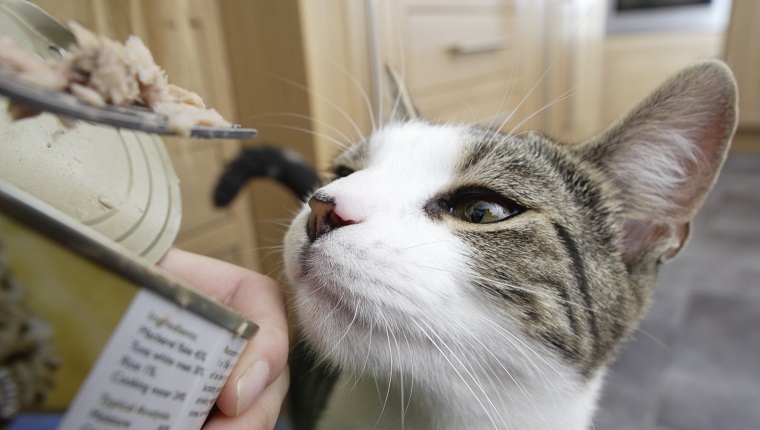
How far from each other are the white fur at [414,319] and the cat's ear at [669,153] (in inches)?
7.9

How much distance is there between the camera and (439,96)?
62.7 inches

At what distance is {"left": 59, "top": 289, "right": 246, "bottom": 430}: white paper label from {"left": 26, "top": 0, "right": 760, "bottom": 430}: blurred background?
248mm

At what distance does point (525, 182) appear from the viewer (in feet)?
1.85

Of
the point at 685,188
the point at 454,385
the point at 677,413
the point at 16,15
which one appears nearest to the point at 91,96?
the point at 16,15

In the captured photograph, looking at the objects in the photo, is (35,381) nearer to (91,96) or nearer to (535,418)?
(91,96)

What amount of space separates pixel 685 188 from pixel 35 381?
0.66 m

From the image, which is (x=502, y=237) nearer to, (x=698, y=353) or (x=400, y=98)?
(x=400, y=98)

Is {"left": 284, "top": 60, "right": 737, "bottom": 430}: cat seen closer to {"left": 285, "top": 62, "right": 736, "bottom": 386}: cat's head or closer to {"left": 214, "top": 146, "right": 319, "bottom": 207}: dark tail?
{"left": 285, "top": 62, "right": 736, "bottom": 386}: cat's head

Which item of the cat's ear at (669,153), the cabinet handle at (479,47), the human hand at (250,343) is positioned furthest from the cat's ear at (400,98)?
the cabinet handle at (479,47)

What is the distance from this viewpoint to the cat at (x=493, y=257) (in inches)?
18.1

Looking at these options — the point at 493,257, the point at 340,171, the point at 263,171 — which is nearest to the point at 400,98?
the point at 340,171

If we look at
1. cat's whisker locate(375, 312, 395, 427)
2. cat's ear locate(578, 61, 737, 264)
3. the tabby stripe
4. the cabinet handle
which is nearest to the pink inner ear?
cat's ear locate(578, 61, 737, 264)

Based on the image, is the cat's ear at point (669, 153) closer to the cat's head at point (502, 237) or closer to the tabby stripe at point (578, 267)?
the cat's head at point (502, 237)

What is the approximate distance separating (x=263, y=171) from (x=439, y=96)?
795 mm
